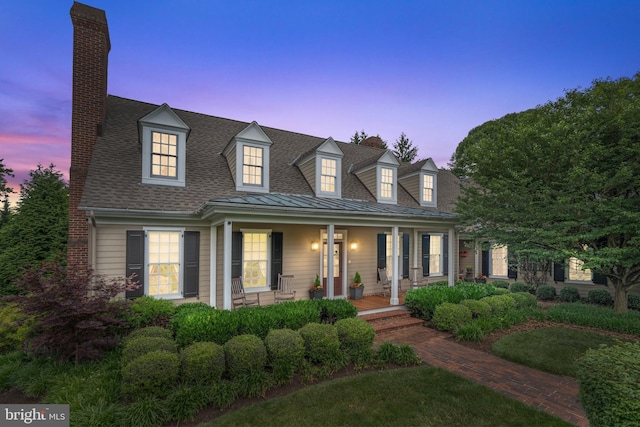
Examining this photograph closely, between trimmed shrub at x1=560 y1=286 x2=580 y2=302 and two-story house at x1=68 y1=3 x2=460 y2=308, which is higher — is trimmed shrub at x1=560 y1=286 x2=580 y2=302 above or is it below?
below

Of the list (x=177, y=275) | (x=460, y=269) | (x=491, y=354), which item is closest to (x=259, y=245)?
(x=177, y=275)

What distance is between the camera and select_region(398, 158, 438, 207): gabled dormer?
12875 mm

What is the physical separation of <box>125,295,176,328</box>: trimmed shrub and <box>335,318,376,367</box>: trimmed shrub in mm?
4004

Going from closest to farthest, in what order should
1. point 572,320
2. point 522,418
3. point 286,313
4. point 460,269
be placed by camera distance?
1. point 522,418
2. point 286,313
3. point 572,320
4. point 460,269

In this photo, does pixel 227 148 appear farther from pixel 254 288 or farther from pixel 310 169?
pixel 254 288

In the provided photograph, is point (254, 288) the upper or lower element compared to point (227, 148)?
lower

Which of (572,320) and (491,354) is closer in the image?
(491,354)

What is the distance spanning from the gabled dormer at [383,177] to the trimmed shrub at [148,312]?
27.7 feet

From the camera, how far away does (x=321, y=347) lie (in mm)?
5289

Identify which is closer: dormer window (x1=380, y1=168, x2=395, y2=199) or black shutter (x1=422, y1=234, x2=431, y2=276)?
dormer window (x1=380, y1=168, x2=395, y2=199)

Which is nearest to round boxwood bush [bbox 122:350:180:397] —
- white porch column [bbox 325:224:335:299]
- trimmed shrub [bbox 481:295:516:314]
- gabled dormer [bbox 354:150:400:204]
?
white porch column [bbox 325:224:335:299]

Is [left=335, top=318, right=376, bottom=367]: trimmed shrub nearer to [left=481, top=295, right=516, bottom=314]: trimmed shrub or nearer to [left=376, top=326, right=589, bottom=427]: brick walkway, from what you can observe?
[left=376, top=326, right=589, bottom=427]: brick walkway

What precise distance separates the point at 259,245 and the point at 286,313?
133 inches

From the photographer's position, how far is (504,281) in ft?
46.8
